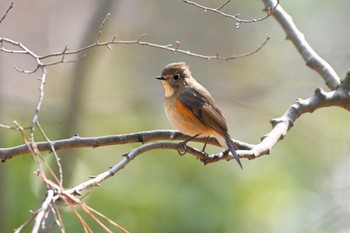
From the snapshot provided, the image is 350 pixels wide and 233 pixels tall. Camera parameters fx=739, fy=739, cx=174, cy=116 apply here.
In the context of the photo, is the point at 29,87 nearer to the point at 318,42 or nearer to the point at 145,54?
the point at 145,54

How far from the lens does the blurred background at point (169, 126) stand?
21.6ft

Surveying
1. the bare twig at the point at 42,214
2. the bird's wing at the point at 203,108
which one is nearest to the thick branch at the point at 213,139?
the bird's wing at the point at 203,108

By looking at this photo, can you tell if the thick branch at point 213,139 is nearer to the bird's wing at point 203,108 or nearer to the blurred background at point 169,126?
the bird's wing at point 203,108

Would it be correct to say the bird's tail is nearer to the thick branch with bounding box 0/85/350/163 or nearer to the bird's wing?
the thick branch with bounding box 0/85/350/163

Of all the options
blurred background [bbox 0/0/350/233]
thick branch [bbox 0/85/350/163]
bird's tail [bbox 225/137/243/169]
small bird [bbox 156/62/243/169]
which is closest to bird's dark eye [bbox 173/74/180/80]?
small bird [bbox 156/62/243/169]

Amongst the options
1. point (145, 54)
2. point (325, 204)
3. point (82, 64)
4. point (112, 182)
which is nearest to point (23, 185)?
point (112, 182)

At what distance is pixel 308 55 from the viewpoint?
4.35 metres

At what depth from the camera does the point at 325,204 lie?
7277 millimetres

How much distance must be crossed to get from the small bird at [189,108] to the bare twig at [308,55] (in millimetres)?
611

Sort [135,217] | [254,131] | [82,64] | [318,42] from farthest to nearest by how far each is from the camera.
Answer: [318,42], [254,131], [82,64], [135,217]

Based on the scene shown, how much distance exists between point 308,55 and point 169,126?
3.06 meters

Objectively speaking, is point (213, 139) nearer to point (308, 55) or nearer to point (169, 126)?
point (308, 55)

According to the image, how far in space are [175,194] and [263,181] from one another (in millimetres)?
873

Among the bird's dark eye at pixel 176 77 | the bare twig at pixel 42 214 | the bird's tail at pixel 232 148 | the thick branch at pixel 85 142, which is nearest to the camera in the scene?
the bare twig at pixel 42 214
